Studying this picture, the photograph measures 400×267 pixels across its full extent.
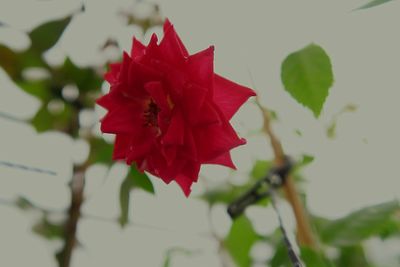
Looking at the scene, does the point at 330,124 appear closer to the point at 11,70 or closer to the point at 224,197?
the point at 224,197

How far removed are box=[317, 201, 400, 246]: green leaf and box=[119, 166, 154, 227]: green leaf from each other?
28 centimetres

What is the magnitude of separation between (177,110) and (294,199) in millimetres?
241

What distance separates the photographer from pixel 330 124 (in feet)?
2.53

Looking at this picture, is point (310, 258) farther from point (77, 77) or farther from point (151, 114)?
point (77, 77)

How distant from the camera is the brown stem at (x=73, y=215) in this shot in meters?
0.71

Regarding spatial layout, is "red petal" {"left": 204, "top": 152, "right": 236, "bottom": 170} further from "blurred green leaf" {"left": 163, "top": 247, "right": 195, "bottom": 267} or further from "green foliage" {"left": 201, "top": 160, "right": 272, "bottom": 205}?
"green foliage" {"left": 201, "top": 160, "right": 272, "bottom": 205}

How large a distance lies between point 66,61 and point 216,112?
1.37ft

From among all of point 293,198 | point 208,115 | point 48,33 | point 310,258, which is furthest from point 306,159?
point 48,33

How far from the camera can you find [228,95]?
0.43 m

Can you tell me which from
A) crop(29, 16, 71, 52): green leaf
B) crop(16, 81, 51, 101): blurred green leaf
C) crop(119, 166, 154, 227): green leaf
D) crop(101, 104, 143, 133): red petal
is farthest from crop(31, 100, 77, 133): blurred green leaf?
crop(101, 104, 143, 133): red petal

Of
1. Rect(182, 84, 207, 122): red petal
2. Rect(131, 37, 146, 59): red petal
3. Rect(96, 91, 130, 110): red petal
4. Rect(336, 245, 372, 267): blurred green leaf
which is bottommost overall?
Rect(336, 245, 372, 267): blurred green leaf

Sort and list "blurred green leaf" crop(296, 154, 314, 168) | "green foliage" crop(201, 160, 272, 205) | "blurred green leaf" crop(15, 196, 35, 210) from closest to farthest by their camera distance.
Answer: "blurred green leaf" crop(296, 154, 314, 168) < "blurred green leaf" crop(15, 196, 35, 210) < "green foliage" crop(201, 160, 272, 205)

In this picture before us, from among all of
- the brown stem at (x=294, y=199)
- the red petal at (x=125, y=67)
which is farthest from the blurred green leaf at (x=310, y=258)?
the red petal at (x=125, y=67)

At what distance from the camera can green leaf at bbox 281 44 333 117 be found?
1.56ft
